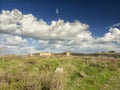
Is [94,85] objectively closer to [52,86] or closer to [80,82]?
[80,82]

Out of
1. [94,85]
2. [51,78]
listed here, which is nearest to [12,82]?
[51,78]

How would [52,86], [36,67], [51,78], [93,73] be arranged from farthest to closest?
[36,67] < [93,73] < [51,78] < [52,86]

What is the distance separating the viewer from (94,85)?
15.0 m

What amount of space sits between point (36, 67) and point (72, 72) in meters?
3.96

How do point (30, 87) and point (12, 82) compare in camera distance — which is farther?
point (12, 82)

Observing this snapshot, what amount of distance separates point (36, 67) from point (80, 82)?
572cm

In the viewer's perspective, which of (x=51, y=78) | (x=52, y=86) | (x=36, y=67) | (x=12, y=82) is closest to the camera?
(x=52, y=86)

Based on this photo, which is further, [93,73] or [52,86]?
[93,73]

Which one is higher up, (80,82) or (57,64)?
(57,64)

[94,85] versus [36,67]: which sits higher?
[36,67]

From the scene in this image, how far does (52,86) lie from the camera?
12758 millimetres

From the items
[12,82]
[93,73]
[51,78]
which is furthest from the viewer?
[93,73]

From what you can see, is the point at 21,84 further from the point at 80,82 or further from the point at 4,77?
the point at 80,82

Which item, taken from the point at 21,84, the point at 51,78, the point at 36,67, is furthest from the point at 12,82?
the point at 36,67
